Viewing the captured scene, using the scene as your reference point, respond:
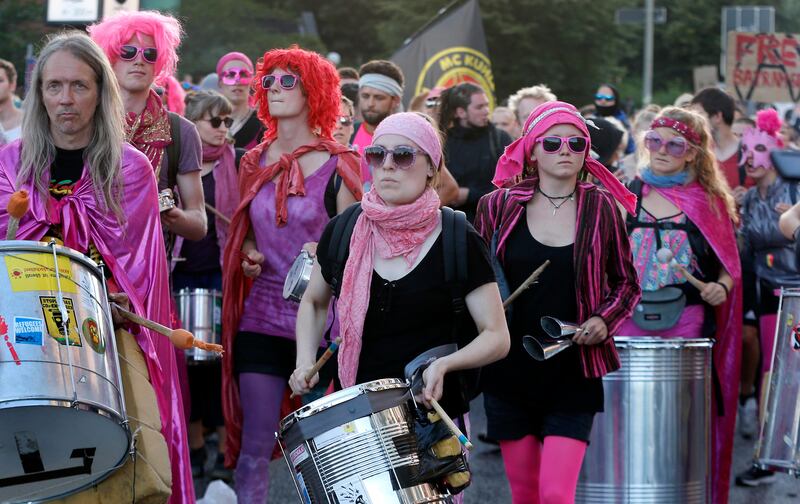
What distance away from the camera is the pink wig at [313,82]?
6.37m

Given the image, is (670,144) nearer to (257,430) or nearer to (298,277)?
(298,277)

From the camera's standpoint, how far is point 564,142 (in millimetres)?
5520

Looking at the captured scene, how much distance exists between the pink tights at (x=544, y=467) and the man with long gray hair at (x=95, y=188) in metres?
1.30

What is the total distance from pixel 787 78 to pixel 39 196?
41.2ft

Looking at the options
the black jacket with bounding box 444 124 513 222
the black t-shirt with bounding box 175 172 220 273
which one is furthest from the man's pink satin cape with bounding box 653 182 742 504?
the black t-shirt with bounding box 175 172 220 273

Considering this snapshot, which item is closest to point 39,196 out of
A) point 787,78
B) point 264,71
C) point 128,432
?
point 128,432

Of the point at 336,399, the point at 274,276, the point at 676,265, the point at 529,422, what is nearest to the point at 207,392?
the point at 274,276

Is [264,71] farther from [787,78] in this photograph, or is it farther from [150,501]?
[787,78]

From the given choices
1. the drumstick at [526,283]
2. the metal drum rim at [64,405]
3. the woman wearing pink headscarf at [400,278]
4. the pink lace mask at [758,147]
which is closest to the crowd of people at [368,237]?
the woman wearing pink headscarf at [400,278]

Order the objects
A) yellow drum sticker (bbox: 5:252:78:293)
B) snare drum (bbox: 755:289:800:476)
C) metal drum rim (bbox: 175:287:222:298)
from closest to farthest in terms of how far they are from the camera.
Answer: yellow drum sticker (bbox: 5:252:78:293) → snare drum (bbox: 755:289:800:476) → metal drum rim (bbox: 175:287:222:298)

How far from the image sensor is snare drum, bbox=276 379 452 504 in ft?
12.8

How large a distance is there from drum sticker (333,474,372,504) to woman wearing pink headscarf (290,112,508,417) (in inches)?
27.2

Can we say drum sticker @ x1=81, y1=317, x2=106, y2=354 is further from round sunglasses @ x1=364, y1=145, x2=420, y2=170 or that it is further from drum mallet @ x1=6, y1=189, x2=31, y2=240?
round sunglasses @ x1=364, y1=145, x2=420, y2=170

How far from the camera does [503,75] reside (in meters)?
40.6
